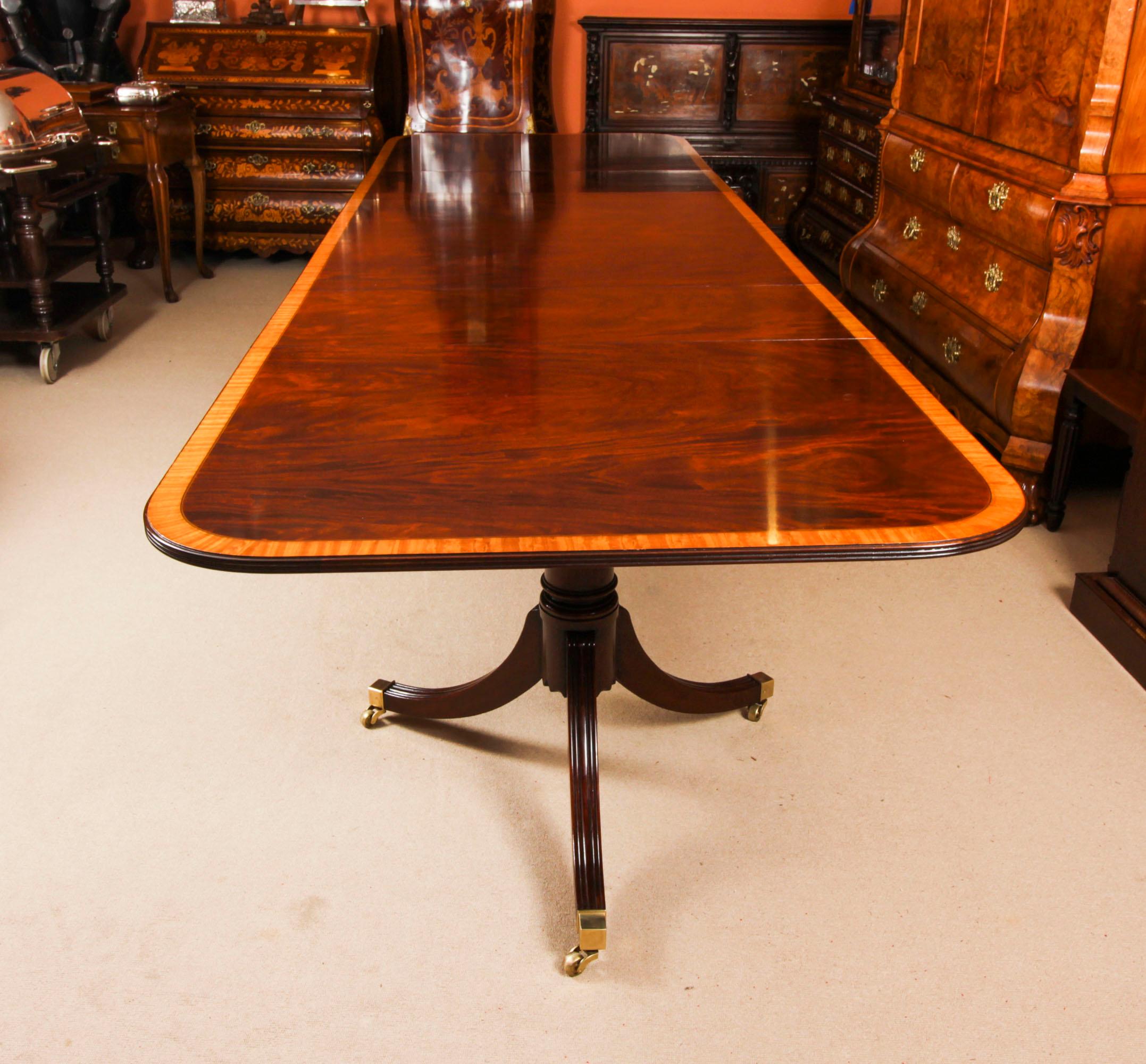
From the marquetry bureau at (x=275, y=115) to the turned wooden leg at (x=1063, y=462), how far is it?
3.27m

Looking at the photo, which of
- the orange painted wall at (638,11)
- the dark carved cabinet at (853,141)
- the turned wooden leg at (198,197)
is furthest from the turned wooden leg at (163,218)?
the dark carved cabinet at (853,141)

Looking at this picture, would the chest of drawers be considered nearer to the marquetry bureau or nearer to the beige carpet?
the marquetry bureau

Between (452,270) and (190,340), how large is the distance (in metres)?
2.51

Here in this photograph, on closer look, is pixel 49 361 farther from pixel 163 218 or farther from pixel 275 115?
pixel 275 115

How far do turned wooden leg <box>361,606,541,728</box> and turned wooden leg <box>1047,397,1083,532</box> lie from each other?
151 cm

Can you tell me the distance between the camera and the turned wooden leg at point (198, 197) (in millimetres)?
4598

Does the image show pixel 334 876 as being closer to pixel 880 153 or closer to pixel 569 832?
pixel 569 832

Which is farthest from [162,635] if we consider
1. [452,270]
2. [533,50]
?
[533,50]

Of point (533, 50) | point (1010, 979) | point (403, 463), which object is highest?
point (533, 50)

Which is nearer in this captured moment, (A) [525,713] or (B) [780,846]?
(B) [780,846]

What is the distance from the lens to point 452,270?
196 cm

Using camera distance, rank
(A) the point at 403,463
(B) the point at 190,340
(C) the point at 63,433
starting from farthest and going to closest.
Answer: (B) the point at 190,340
(C) the point at 63,433
(A) the point at 403,463

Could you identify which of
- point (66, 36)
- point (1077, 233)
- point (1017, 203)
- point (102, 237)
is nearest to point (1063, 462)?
point (1077, 233)

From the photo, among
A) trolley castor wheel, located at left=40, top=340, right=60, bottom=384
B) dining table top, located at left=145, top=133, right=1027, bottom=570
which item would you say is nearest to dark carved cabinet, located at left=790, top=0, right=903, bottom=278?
dining table top, located at left=145, top=133, right=1027, bottom=570
